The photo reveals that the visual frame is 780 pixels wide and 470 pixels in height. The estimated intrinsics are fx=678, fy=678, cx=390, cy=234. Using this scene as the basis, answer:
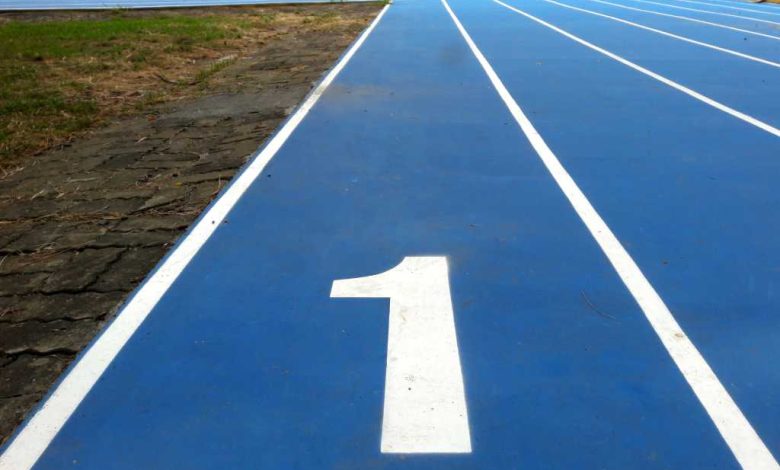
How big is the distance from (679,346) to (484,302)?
3.52ft

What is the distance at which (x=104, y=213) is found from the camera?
220 inches

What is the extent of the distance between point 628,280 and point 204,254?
281 cm

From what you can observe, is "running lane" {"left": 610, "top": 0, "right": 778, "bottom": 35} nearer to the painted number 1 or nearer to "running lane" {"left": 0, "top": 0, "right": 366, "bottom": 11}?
"running lane" {"left": 0, "top": 0, "right": 366, "bottom": 11}

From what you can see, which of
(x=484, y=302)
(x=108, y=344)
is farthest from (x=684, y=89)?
(x=108, y=344)

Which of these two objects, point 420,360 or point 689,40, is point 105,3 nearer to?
point 689,40

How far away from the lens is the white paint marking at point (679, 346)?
9.27 feet

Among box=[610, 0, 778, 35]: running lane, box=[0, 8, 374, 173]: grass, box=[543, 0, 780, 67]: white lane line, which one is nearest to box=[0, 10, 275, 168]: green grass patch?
box=[0, 8, 374, 173]: grass

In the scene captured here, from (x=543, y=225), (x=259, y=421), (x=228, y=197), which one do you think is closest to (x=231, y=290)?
(x=259, y=421)

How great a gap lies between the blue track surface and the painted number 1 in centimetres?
6

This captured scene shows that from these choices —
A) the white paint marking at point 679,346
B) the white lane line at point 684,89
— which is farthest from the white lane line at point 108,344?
the white lane line at point 684,89

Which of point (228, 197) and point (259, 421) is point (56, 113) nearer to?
point (228, 197)

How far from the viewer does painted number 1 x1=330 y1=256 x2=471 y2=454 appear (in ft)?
9.61

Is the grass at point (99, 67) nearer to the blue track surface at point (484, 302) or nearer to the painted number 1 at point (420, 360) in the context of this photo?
the blue track surface at point (484, 302)

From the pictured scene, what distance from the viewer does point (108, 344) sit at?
367 centimetres
